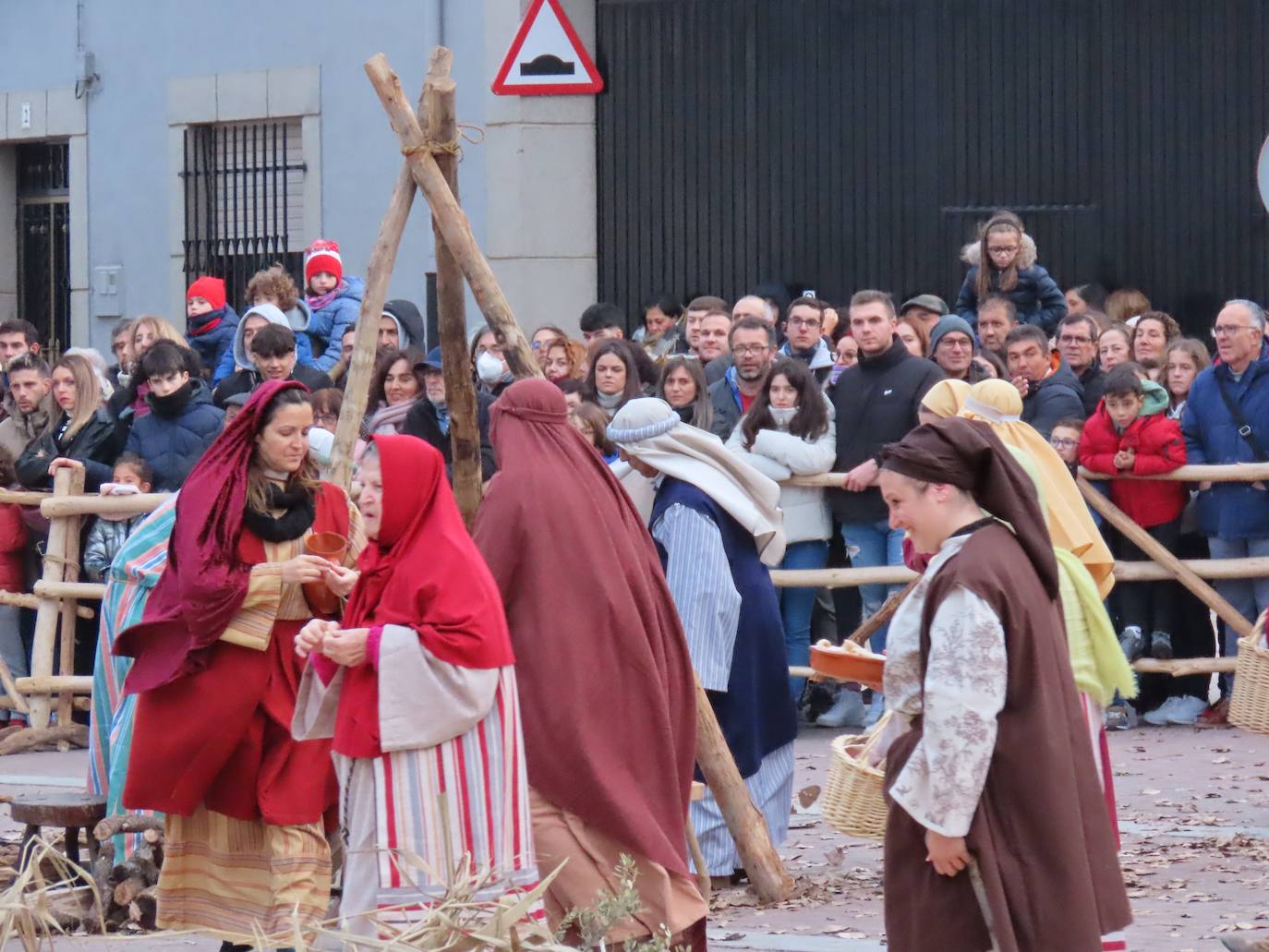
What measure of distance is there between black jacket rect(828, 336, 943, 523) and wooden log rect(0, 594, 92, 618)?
387 centimetres

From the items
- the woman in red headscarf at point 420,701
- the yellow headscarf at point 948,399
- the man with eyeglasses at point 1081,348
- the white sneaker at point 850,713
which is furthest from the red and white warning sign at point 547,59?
the woman in red headscarf at point 420,701

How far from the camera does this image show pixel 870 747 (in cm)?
679

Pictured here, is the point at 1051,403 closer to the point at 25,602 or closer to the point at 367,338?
the point at 367,338

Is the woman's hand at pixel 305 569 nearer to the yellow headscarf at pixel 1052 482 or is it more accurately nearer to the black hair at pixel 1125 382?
the yellow headscarf at pixel 1052 482

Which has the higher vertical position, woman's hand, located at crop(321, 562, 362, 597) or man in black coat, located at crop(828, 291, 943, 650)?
man in black coat, located at crop(828, 291, 943, 650)

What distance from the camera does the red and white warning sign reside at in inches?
520

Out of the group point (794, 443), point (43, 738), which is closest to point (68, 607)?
point (43, 738)

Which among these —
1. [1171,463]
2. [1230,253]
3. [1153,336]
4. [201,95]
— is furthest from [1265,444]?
[201,95]

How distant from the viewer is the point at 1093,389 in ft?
35.7

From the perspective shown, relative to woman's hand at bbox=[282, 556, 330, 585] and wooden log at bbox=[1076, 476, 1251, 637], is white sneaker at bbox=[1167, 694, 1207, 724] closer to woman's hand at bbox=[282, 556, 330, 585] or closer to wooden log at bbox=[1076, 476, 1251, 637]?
wooden log at bbox=[1076, 476, 1251, 637]

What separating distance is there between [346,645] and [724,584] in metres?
2.29

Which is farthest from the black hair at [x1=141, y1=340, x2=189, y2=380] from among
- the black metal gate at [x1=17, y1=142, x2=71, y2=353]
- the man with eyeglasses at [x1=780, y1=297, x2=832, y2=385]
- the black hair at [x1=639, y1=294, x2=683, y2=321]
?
the black metal gate at [x1=17, y1=142, x2=71, y2=353]

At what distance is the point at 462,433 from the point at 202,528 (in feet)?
3.41

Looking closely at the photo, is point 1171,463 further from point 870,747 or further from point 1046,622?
point 1046,622
